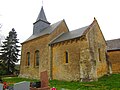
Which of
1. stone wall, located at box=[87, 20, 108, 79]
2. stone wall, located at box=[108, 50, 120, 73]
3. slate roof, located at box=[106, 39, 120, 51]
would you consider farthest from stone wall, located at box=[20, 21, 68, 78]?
stone wall, located at box=[108, 50, 120, 73]

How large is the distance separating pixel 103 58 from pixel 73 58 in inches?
204

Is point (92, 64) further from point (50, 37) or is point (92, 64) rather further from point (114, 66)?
point (114, 66)

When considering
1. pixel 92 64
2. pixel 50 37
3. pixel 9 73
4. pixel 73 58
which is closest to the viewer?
pixel 92 64

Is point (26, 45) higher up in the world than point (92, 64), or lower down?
higher up

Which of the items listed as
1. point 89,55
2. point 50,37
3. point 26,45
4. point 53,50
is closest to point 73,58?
point 89,55

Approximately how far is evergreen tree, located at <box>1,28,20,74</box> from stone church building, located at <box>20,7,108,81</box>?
31.4 ft

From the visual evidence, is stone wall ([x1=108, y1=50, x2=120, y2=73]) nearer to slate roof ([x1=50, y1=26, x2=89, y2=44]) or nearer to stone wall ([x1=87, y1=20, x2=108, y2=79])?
stone wall ([x1=87, y1=20, x2=108, y2=79])

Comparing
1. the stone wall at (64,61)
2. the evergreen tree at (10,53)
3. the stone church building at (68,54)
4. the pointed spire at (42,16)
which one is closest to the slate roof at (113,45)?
the stone church building at (68,54)

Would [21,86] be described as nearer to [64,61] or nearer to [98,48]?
[64,61]

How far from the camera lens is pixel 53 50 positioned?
2366cm

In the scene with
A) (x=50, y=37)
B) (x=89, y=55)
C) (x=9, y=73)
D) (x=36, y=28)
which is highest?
(x=36, y=28)

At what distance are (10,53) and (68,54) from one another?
21.8m

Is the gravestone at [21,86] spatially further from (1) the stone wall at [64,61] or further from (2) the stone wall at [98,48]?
(2) the stone wall at [98,48]

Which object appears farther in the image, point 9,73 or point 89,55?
point 9,73
